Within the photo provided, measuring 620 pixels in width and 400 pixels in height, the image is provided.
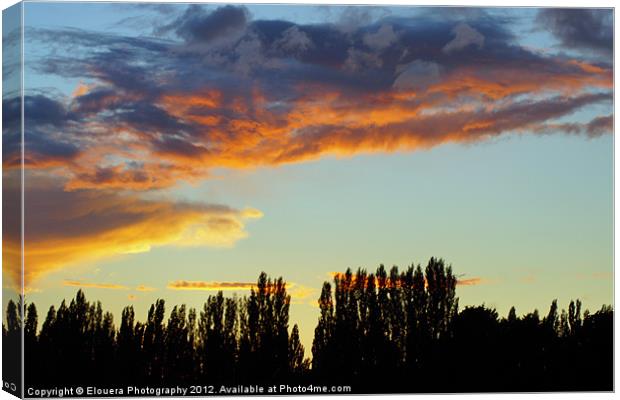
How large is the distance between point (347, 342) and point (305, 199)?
198 cm

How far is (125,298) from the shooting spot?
19953mm

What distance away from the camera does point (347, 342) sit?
20703 mm

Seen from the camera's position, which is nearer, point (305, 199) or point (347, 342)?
point (305, 199)

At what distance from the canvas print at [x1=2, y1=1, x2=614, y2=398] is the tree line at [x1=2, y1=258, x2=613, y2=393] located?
0.03m

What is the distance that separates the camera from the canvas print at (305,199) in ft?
65.2

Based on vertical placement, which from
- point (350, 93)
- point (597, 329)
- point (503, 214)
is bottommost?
point (597, 329)

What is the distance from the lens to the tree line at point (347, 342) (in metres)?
20.0

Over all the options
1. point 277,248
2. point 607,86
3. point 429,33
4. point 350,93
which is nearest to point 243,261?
point 277,248

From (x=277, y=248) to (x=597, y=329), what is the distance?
15.0 ft

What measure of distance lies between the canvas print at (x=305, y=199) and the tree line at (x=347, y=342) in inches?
1.1

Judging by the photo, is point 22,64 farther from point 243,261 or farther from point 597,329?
point 597,329

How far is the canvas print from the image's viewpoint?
65.2 feet

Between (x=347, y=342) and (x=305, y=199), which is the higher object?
(x=305, y=199)

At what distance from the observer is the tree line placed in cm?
1997
